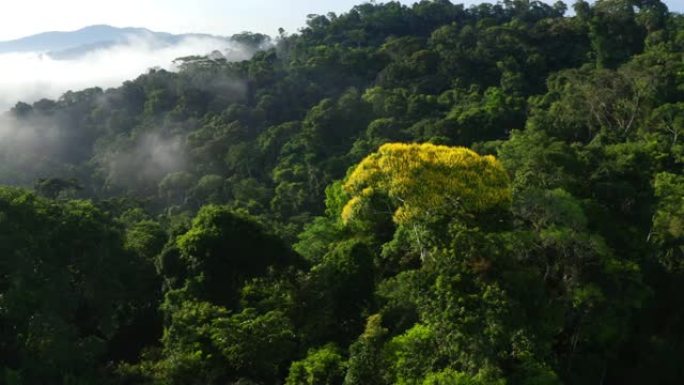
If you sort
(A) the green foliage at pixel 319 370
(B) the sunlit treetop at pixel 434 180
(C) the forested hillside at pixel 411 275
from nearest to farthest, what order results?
(C) the forested hillside at pixel 411 275
(A) the green foliage at pixel 319 370
(B) the sunlit treetop at pixel 434 180

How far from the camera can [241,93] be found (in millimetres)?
64000

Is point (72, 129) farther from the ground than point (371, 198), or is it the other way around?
point (371, 198)

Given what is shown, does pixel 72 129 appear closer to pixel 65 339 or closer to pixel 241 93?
pixel 241 93

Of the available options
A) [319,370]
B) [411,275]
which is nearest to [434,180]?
[411,275]

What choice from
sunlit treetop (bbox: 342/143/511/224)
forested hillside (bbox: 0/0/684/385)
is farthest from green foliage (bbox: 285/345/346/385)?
sunlit treetop (bbox: 342/143/511/224)

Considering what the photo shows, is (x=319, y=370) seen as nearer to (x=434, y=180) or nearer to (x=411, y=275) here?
(x=411, y=275)

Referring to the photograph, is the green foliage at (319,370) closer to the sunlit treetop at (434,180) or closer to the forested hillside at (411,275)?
the forested hillside at (411,275)

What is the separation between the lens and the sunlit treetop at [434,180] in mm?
16984

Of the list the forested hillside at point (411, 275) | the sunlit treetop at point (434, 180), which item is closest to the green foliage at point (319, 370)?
the forested hillside at point (411, 275)

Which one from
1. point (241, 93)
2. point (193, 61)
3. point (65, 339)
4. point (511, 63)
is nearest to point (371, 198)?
point (65, 339)

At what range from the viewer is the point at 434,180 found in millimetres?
17266

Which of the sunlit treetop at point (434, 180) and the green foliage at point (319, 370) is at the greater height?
the sunlit treetop at point (434, 180)

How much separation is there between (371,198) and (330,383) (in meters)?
5.29

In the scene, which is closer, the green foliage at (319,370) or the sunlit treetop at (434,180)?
the green foliage at (319,370)
